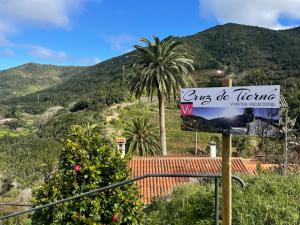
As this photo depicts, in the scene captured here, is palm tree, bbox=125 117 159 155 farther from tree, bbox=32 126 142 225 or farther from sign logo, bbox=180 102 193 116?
sign logo, bbox=180 102 193 116

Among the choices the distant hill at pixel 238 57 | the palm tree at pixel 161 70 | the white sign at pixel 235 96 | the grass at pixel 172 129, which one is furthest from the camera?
the distant hill at pixel 238 57

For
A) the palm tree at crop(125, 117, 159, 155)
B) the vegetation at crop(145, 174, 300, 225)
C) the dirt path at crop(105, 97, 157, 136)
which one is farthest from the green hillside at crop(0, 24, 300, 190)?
the vegetation at crop(145, 174, 300, 225)

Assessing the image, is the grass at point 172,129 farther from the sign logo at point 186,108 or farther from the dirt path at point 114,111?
the sign logo at point 186,108

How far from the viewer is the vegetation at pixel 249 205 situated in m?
5.48

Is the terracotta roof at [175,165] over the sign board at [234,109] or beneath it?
beneath

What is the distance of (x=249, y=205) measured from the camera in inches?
228

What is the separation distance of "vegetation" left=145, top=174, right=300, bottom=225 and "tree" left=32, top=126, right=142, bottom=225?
1.92 ft

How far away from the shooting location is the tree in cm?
688

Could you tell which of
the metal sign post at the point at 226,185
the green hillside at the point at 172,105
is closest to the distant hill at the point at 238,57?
the green hillside at the point at 172,105

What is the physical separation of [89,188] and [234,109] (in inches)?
146

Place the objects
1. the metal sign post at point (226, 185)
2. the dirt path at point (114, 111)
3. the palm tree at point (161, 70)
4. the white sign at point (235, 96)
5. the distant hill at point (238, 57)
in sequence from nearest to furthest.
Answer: the white sign at point (235, 96), the metal sign post at point (226, 185), the palm tree at point (161, 70), the dirt path at point (114, 111), the distant hill at point (238, 57)

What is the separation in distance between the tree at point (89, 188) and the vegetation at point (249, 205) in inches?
23.0

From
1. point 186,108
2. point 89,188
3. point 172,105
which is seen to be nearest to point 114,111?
point 172,105

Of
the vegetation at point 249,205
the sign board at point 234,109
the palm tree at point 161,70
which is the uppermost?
the palm tree at point 161,70
